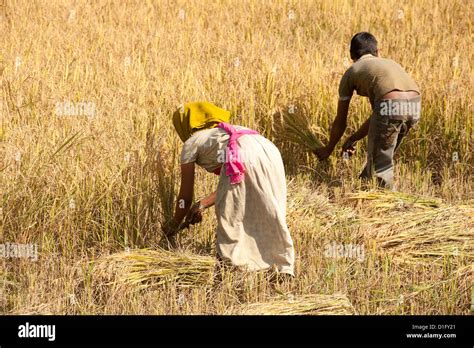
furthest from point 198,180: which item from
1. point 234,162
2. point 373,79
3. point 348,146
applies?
point 373,79

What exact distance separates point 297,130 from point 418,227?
45.7 inches

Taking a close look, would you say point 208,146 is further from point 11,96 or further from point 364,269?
point 11,96

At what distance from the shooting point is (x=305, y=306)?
4074mm

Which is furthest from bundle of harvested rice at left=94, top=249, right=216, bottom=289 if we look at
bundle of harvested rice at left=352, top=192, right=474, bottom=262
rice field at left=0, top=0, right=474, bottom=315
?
bundle of harvested rice at left=352, top=192, right=474, bottom=262

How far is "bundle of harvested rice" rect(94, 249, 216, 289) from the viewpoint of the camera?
4195 mm

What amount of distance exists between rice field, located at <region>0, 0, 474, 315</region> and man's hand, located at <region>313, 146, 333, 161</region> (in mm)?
117

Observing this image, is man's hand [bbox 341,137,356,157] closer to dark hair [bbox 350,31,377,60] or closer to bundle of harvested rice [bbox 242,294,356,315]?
dark hair [bbox 350,31,377,60]

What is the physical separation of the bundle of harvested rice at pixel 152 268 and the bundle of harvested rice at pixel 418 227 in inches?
39.4

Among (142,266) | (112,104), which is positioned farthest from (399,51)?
(142,266)

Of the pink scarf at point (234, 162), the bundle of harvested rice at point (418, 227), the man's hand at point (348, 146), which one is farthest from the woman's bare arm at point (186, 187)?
the man's hand at point (348, 146)

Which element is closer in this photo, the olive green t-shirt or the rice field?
the rice field

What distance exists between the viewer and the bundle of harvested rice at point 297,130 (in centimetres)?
567

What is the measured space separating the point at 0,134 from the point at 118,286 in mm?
1344

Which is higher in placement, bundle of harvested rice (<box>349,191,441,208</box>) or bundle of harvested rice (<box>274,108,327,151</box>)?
bundle of harvested rice (<box>274,108,327,151</box>)
